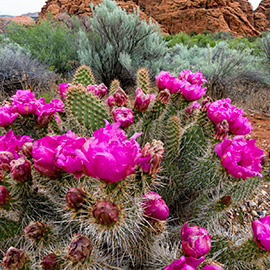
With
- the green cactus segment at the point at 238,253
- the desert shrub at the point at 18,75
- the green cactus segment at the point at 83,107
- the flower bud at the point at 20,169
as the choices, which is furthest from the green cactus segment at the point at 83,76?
the desert shrub at the point at 18,75

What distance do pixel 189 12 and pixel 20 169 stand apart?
2088 cm

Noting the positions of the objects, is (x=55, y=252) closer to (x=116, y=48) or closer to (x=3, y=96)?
(x=3, y=96)

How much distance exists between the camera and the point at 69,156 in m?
0.82

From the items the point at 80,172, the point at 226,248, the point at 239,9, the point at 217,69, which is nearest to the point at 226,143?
the point at 226,248

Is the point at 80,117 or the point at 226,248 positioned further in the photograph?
the point at 80,117

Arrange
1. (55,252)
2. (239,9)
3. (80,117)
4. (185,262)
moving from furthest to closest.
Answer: (239,9) < (80,117) < (55,252) < (185,262)

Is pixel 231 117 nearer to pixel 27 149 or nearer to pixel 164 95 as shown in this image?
pixel 164 95

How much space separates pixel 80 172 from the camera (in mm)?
863

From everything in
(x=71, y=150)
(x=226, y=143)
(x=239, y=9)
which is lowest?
(x=226, y=143)

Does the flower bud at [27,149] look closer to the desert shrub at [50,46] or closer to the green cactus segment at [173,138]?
the green cactus segment at [173,138]

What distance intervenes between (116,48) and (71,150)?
4177 millimetres

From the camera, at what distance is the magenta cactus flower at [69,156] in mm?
817

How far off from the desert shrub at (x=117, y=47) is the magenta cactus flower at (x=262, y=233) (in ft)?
12.3

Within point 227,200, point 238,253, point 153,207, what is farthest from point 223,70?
point 153,207
